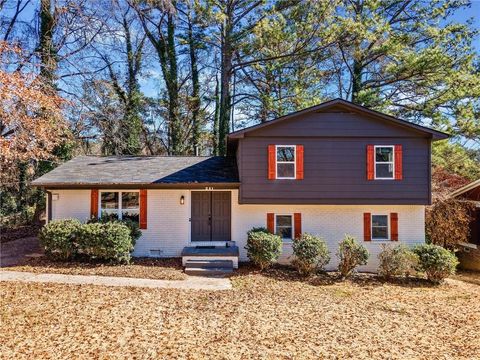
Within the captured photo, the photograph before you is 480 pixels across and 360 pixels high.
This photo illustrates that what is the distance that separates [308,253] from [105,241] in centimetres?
652

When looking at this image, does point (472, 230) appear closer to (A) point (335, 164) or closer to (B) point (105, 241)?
(A) point (335, 164)

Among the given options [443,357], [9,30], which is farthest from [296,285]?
[9,30]

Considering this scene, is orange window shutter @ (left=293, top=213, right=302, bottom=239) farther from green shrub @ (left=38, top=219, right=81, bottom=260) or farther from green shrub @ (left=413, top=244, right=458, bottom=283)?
green shrub @ (left=38, top=219, right=81, bottom=260)

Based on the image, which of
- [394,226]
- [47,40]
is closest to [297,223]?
[394,226]

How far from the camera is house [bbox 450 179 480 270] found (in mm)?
14742

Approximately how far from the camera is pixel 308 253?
33.9 ft

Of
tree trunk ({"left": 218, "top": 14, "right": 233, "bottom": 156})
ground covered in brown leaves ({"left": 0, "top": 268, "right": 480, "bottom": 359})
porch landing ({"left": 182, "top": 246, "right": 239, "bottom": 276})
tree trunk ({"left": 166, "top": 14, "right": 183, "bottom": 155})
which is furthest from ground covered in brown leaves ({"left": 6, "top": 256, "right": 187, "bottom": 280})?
tree trunk ({"left": 166, "top": 14, "right": 183, "bottom": 155})

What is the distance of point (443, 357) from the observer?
5.30 metres

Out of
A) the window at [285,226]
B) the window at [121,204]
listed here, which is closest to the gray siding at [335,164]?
the window at [285,226]

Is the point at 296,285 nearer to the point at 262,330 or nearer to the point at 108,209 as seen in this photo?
the point at 262,330

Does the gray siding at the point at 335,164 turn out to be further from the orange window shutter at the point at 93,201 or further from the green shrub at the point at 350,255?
the orange window shutter at the point at 93,201

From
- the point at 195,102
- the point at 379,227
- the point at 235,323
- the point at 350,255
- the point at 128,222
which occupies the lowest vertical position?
the point at 235,323

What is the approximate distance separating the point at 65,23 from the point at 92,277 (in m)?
12.9

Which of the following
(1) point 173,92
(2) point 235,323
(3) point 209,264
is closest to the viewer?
(2) point 235,323
